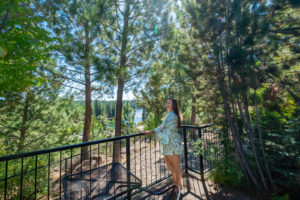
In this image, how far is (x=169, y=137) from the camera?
94.0 inches

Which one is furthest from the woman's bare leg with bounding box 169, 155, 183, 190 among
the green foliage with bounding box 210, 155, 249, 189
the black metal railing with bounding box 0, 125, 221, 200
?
the green foliage with bounding box 210, 155, 249, 189

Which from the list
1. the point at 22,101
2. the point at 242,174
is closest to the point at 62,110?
the point at 22,101

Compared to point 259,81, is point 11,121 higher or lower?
lower

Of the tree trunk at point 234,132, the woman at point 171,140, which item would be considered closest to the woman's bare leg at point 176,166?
the woman at point 171,140

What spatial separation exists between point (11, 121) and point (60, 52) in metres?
3.62

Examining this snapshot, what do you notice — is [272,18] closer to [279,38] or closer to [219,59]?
[279,38]

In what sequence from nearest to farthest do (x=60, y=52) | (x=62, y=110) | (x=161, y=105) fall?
(x=60, y=52), (x=62, y=110), (x=161, y=105)

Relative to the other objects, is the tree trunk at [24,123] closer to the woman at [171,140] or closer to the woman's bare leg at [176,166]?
the woman at [171,140]

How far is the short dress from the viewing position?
237 centimetres

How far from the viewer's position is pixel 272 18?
6.58 ft

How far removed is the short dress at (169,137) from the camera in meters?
2.37

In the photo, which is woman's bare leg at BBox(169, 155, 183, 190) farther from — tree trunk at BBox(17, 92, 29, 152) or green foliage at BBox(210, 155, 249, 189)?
tree trunk at BBox(17, 92, 29, 152)

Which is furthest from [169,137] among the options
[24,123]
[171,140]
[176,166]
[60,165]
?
[24,123]

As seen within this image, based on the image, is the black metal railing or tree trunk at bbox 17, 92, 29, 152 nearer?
the black metal railing
